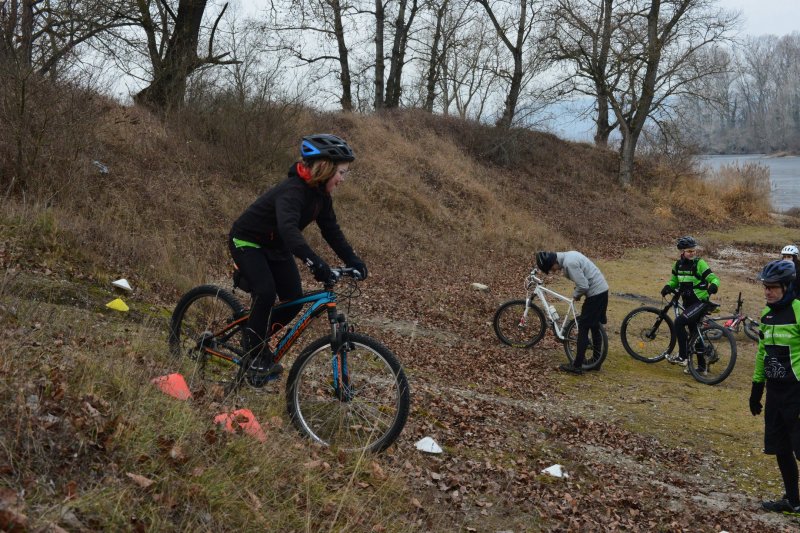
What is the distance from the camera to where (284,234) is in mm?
4832

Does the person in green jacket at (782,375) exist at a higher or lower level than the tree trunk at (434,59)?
lower

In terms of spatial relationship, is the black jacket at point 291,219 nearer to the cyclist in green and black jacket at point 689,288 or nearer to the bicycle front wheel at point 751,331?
the cyclist in green and black jacket at point 689,288

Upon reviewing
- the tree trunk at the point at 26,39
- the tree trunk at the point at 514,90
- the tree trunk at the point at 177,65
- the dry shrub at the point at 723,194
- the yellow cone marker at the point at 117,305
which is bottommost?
the yellow cone marker at the point at 117,305

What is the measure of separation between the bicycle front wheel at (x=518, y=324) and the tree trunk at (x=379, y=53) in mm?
21160

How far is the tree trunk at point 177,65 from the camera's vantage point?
727 inches

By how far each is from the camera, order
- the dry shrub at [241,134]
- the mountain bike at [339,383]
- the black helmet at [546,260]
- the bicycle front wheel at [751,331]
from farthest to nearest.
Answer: the dry shrub at [241,134] < the bicycle front wheel at [751,331] < the black helmet at [546,260] < the mountain bike at [339,383]

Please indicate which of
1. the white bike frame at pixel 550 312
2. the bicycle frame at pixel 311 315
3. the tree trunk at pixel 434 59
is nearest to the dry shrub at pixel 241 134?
the white bike frame at pixel 550 312

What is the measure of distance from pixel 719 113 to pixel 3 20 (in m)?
28.5

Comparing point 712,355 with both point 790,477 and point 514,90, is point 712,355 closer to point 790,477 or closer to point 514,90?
point 790,477

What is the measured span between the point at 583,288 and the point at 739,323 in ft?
11.2

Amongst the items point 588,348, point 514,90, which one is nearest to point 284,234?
point 588,348

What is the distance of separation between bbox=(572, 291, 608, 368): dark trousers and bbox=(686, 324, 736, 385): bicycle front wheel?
5.39 feet

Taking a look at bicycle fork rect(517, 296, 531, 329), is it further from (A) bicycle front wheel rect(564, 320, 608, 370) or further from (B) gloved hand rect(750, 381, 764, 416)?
(B) gloved hand rect(750, 381, 764, 416)

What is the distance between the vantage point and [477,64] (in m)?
38.2
